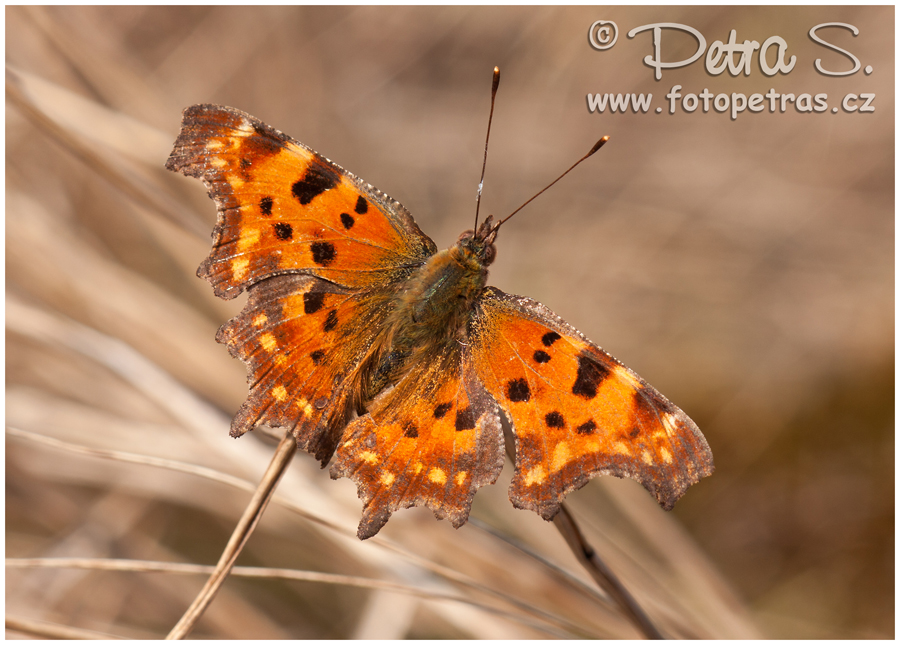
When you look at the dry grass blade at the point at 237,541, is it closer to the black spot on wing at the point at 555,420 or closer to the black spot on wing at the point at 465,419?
the black spot on wing at the point at 465,419

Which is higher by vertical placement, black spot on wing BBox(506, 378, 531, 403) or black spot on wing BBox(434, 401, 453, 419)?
black spot on wing BBox(506, 378, 531, 403)

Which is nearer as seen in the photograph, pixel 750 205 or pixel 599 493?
pixel 599 493

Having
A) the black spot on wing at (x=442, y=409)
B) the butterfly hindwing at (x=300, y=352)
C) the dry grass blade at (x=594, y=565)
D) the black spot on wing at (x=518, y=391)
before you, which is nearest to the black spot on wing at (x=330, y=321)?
the butterfly hindwing at (x=300, y=352)

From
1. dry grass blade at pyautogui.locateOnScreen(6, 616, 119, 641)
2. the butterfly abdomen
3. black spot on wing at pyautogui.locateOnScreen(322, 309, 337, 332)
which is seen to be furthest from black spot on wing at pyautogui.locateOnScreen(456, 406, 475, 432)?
dry grass blade at pyautogui.locateOnScreen(6, 616, 119, 641)

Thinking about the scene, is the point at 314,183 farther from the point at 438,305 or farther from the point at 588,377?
the point at 588,377

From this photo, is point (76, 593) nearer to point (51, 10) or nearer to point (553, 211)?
point (51, 10)

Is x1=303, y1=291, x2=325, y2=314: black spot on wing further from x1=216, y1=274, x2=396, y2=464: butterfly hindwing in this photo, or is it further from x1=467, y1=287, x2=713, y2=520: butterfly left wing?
x1=467, y1=287, x2=713, y2=520: butterfly left wing

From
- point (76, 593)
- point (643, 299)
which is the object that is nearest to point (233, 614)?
point (76, 593)
